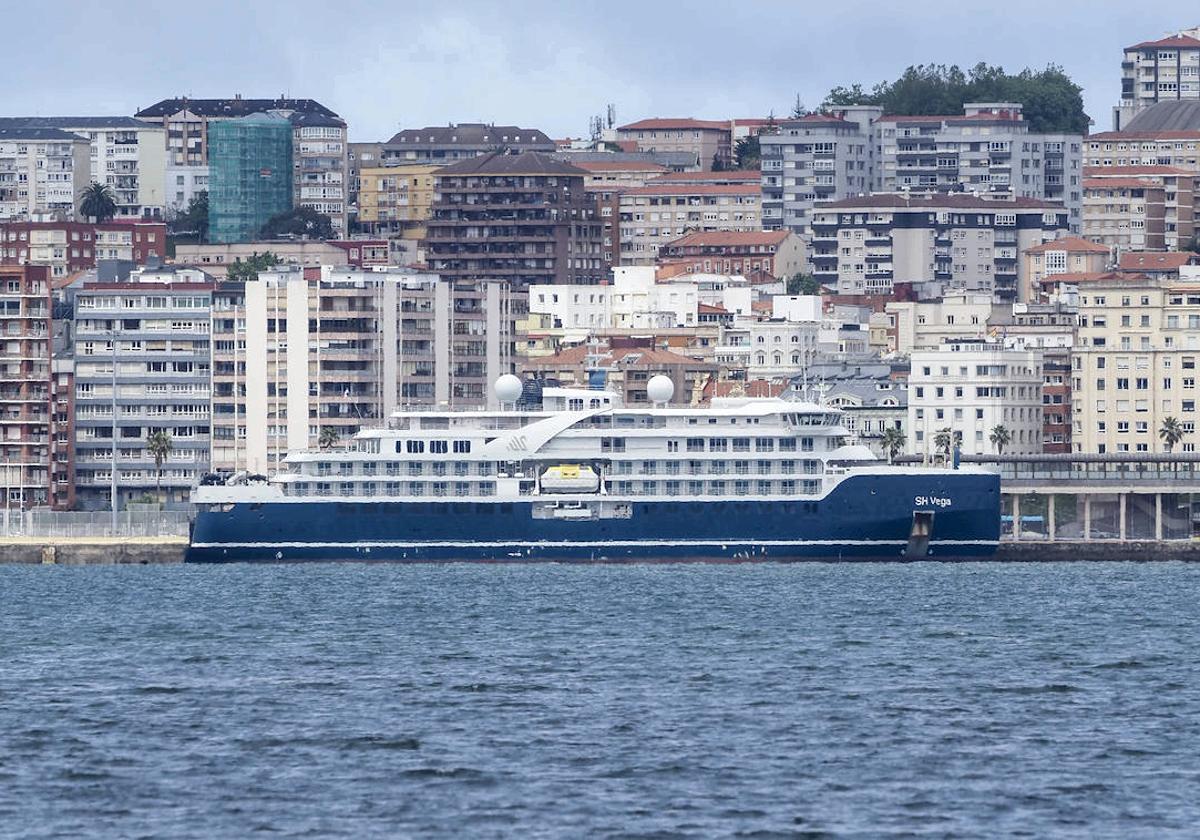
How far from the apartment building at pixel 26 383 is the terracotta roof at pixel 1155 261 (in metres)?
69.3

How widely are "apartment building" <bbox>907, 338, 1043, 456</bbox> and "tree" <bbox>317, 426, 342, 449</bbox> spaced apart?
83.2ft

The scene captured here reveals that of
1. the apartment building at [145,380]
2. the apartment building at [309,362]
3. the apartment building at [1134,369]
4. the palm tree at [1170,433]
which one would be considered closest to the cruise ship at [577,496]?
the apartment building at [309,362]

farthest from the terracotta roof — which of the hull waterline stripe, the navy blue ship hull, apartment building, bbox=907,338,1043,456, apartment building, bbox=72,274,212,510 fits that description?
the navy blue ship hull

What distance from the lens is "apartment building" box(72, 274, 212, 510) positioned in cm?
14688

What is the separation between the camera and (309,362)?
482 feet

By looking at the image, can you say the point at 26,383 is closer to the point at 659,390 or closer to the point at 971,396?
the point at 659,390

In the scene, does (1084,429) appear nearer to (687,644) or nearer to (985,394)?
(985,394)

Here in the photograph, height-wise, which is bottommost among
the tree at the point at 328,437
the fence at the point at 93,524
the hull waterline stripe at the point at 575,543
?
the hull waterline stripe at the point at 575,543

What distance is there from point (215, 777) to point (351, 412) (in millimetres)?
90421

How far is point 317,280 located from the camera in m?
152

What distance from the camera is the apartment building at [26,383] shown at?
14138 cm

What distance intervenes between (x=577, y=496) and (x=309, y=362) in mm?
31515

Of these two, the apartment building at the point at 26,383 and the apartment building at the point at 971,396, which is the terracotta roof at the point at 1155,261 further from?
the apartment building at the point at 26,383

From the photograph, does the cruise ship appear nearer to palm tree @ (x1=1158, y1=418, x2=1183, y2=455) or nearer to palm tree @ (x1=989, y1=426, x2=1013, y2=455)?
palm tree @ (x1=989, y1=426, x2=1013, y2=455)
